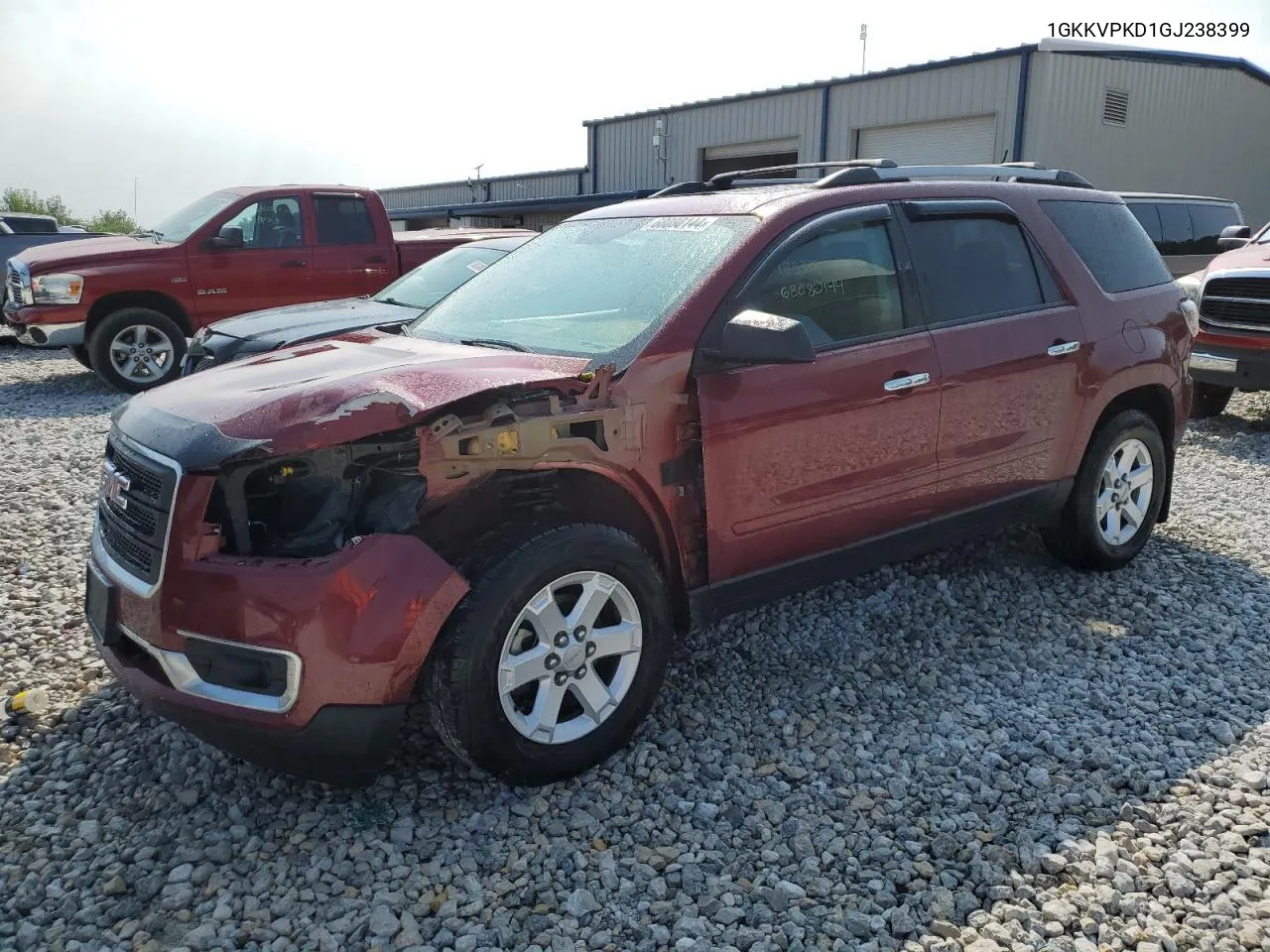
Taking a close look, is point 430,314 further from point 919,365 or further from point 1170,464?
point 1170,464

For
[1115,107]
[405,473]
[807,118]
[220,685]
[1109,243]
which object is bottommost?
[220,685]

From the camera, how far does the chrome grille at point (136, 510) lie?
2.92 m

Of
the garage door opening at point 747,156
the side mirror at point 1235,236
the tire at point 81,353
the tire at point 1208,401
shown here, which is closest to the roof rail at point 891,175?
the tire at point 1208,401

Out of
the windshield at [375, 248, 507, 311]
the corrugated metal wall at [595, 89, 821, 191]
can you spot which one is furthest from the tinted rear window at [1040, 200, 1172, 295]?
the corrugated metal wall at [595, 89, 821, 191]

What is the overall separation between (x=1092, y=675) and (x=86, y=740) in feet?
12.1

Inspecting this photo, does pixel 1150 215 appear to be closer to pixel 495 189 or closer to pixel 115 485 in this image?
pixel 115 485

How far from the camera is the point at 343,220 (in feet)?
35.8

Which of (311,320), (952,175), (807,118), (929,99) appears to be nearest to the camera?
(952,175)

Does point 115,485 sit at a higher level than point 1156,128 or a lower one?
lower

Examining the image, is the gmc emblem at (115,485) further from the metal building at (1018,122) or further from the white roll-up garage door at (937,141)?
the white roll-up garage door at (937,141)

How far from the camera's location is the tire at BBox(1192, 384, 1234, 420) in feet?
31.3

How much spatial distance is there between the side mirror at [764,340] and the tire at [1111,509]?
2175 millimetres

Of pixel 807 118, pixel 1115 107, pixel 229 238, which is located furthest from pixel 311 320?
pixel 1115 107

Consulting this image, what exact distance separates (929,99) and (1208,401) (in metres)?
10.8
